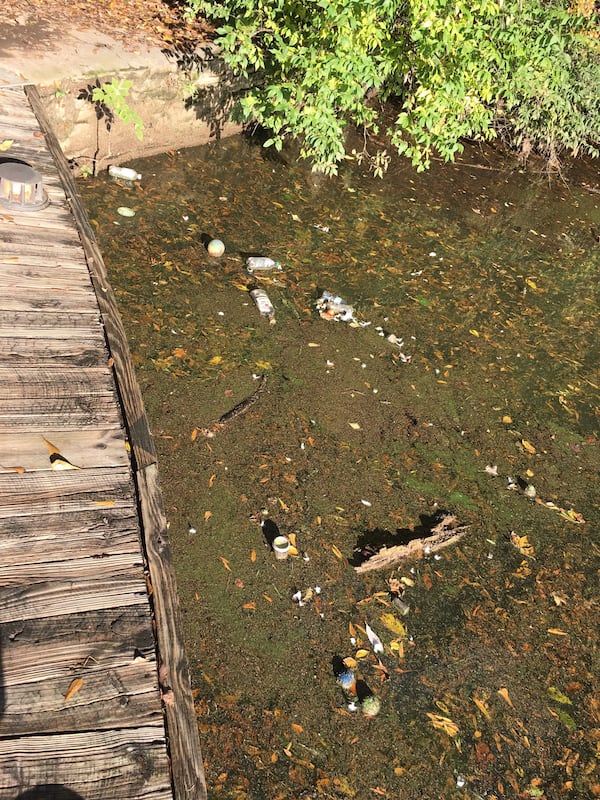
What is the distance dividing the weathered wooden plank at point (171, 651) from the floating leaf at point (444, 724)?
157 centimetres

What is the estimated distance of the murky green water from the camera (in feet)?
11.3

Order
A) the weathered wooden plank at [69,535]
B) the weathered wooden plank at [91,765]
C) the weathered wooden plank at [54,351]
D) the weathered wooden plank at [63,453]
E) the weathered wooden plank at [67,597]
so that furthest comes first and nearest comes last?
the weathered wooden plank at [54,351] → the weathered wooden plank at [63,453] → the weathered wooden plank at [69,535] → the weathered wooden plank at [67,597] → the weathered wooden plank at [91,765]

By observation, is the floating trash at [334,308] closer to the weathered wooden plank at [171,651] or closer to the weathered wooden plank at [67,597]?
the weathered wooden plank at [171,651]

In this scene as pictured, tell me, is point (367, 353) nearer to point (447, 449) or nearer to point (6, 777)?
point (447, 449)

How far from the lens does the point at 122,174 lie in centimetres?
664

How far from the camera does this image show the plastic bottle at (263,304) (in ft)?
18.6

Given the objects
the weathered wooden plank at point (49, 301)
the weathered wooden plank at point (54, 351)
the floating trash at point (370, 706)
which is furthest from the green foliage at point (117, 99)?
the floating trash at point (370, 706)

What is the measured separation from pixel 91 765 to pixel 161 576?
70cm

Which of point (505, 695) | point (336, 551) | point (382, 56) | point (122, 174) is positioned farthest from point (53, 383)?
point (382, 56)

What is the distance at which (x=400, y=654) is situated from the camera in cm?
377

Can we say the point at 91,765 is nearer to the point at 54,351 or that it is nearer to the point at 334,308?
the point at 54,351

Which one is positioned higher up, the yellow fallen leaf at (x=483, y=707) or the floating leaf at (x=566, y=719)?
the yellow fallen leaf at (x=483, y=707)

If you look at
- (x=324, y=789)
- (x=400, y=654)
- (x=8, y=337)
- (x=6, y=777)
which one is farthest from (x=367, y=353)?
(x=6, y=777)

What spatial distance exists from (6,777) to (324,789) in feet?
5.34
